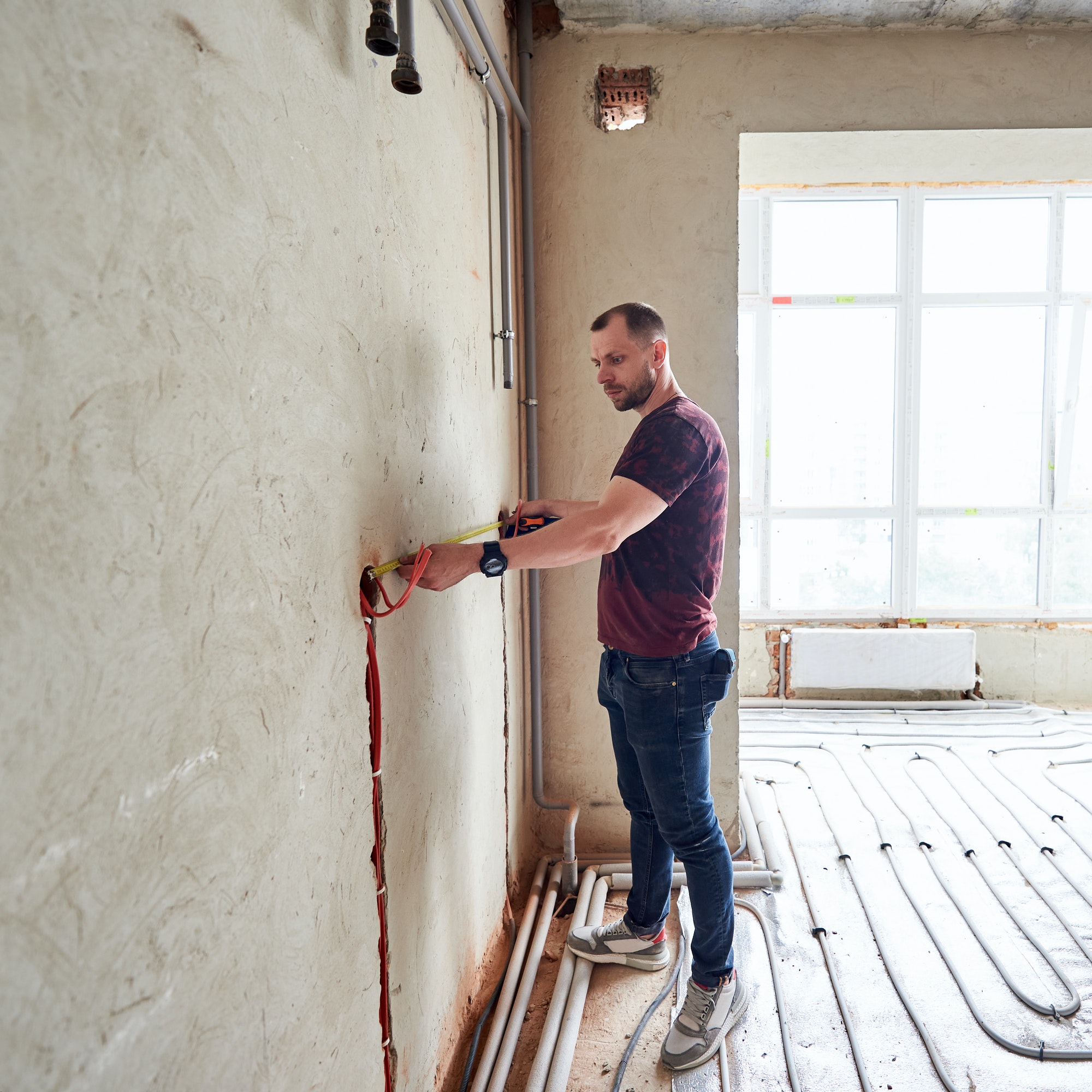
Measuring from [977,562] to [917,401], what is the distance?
3.58ft

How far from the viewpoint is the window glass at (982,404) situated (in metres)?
4.32

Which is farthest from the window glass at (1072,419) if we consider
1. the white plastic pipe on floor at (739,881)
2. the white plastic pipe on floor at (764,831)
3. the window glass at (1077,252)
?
the white plastic pipe on floor at (739,881)

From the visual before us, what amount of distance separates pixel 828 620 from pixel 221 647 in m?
4.30

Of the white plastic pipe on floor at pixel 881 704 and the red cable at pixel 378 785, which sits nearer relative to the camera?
the red cable at pixel 378 785

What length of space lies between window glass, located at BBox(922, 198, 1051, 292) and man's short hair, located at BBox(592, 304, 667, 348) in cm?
351

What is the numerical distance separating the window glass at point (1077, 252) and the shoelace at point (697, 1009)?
4.57m

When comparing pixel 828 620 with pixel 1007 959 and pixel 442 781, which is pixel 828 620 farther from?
pixel 442 781

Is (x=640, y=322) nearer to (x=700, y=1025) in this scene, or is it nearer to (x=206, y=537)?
(x=206, y=537)

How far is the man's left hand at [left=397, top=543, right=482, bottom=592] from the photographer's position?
4.00 ft

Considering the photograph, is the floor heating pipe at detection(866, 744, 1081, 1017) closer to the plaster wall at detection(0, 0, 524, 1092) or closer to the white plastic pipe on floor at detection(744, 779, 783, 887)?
the white plastic pipe on floor at detection(744, 779, 783, 887)

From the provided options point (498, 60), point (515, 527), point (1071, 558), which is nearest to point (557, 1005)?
point (515, 527)

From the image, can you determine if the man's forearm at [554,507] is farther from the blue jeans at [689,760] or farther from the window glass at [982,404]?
the window glass at [982,404]

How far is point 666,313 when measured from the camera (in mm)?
2428

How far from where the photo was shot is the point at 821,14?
2264mm
